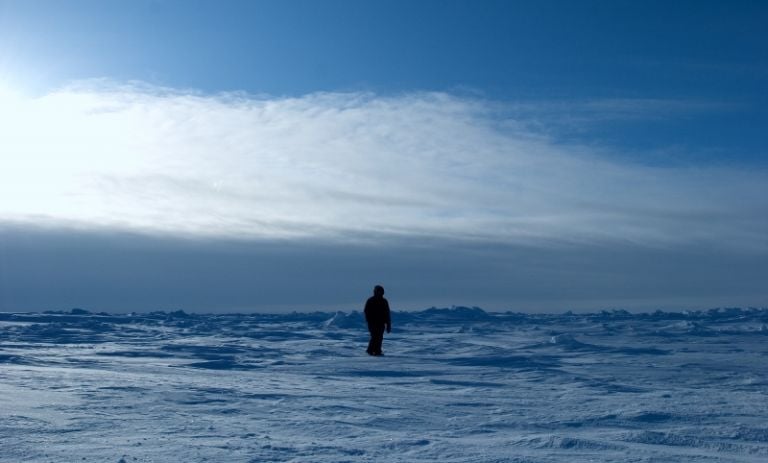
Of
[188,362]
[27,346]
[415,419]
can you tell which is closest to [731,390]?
[415,419]

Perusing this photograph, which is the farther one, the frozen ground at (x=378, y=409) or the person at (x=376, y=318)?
the person at (x=376, y=318)

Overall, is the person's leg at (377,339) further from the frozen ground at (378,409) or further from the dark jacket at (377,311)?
the frozen ground at (378,409)

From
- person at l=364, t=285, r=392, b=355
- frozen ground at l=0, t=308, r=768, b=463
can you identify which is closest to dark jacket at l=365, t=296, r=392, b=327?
person at l=364, t=285, r=392, b=355

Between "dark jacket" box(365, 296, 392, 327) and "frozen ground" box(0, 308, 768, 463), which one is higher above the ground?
"dark jacket" box(365, 296, 392, 327)

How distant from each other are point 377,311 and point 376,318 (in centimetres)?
17

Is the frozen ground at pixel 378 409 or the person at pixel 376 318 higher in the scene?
the person at pixel 376 318

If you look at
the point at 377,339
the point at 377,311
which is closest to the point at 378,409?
the point at 377,339

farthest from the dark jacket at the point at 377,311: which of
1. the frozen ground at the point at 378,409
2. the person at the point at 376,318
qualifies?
the frozen ground at the point at 378,409

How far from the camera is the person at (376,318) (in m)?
15.2

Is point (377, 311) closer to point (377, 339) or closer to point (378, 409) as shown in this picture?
point (377, 339)

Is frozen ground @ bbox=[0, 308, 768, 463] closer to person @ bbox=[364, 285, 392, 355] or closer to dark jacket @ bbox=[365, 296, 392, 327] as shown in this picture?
person @ bbox=[364, 285, 392, 355]

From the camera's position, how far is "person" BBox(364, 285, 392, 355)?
600 inches

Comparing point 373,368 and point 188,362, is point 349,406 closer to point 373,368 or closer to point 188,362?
point 373,368

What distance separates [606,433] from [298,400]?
Answer: 11.9ft
